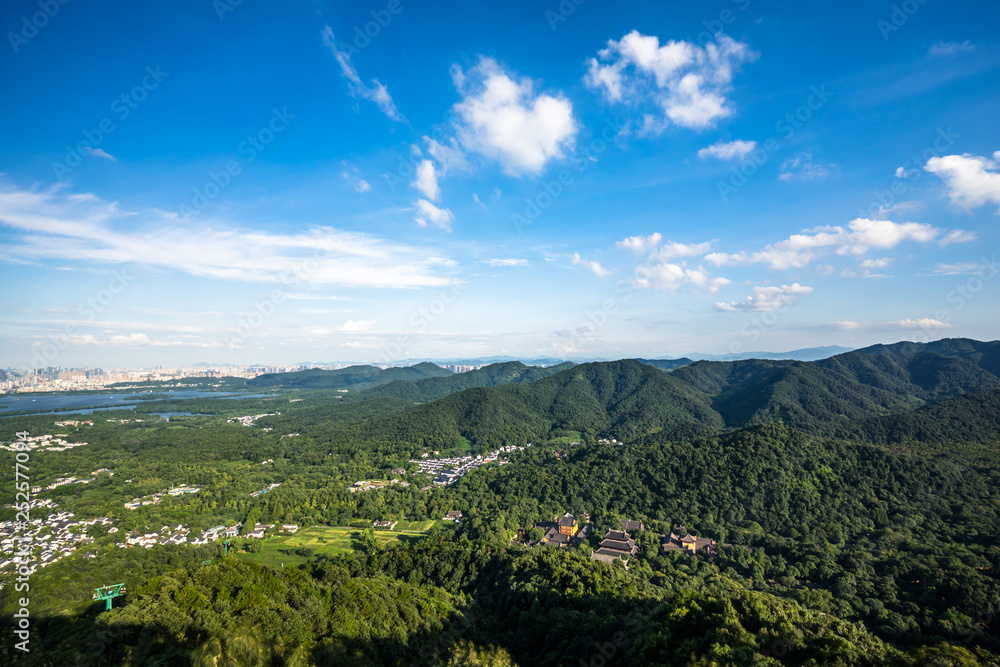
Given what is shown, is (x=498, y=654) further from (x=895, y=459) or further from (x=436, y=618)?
(x=895, y=459)

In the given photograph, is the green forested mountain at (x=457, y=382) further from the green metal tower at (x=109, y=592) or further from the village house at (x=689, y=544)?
the green metal tower at (x=109, y=592)

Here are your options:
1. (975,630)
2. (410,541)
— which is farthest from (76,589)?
(975,630)

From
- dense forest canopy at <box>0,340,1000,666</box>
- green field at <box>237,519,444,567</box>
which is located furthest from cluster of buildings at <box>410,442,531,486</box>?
green field at <box>237,519,444,567</box>

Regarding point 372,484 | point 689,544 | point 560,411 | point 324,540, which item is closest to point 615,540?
point 689,544

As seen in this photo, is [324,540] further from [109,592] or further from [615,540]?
[615,540]

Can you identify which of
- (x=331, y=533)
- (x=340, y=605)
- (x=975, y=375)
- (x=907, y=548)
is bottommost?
(x=331, y=533)

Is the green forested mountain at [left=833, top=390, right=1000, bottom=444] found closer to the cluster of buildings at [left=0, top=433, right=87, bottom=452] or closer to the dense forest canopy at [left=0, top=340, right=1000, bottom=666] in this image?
the dense forest canopy at [left=0, top=340, right=1000, bottom=666]
